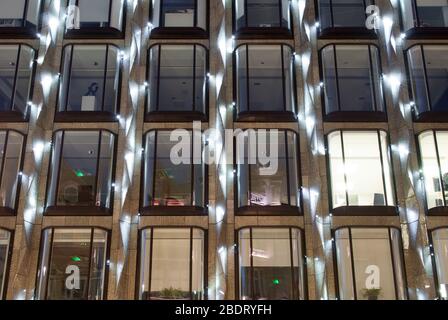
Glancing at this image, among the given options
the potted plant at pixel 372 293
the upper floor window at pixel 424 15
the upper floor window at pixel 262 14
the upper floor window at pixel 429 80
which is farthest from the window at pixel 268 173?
the upper floor window at pixel 424 15

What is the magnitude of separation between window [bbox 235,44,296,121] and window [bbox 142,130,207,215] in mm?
2646

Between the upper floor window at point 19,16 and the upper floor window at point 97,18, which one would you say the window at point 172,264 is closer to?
the upper floor window at point 97,18

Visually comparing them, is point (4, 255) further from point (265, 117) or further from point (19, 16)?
point (265, 117)

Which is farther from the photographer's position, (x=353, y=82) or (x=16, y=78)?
(x=353, y=82)

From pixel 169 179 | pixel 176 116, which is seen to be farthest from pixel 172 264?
pixel 176 116

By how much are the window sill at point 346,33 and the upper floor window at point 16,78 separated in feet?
41.1

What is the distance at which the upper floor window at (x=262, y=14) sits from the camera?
82.2 ft

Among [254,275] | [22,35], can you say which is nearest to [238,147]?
[254,275]

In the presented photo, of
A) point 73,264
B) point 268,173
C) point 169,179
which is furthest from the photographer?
point 268,173

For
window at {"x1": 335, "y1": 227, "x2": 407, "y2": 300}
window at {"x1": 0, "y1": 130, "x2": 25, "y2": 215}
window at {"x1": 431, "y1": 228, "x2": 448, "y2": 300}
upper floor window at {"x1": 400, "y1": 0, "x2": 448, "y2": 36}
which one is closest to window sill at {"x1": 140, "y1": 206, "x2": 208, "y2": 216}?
window at {"x1": 0, "y1": 130, "x2": 25, "y2": 215}

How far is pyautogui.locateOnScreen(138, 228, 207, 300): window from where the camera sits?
20781 mm

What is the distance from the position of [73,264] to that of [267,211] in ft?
24.7

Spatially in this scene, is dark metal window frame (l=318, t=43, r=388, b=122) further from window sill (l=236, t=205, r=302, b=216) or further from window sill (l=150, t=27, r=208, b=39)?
window sill (l=150, t=27, r=208, b=39)

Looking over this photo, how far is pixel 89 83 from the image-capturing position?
80.0ft
